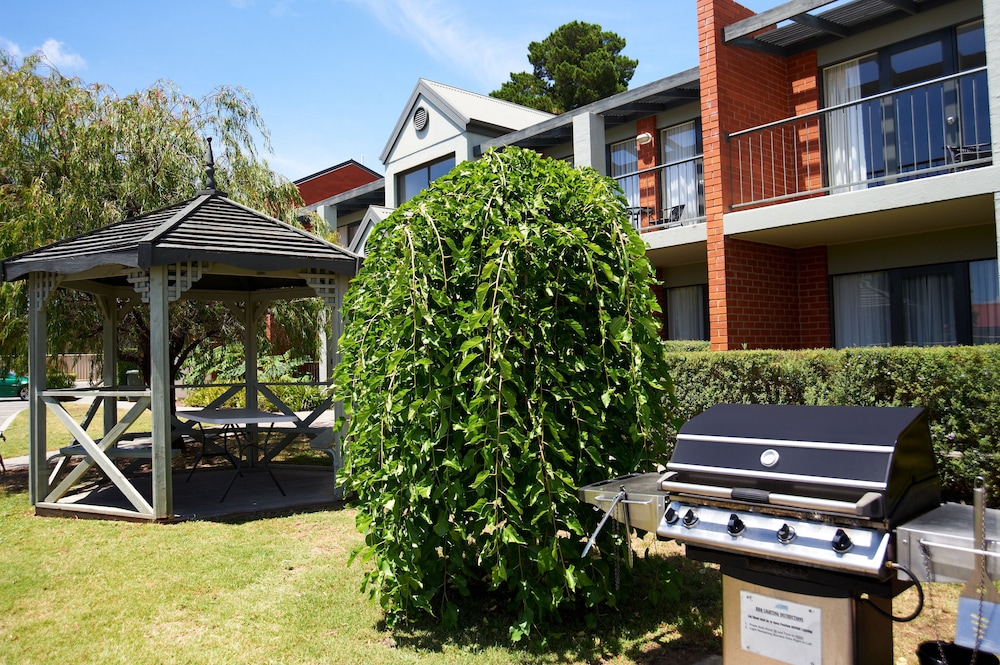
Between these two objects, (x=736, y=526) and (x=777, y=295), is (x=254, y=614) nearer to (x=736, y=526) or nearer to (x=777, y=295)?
(x=736, y=526)

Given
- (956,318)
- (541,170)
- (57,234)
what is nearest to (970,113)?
(956,318)

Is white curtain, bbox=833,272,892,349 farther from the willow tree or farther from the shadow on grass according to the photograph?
the willow tree

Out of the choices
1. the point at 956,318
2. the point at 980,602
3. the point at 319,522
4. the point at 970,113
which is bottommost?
the point at 319,522

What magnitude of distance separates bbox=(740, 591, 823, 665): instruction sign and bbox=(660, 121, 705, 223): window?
1092cm

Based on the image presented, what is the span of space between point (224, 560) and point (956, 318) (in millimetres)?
10219

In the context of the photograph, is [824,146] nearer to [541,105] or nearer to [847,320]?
[847,320]

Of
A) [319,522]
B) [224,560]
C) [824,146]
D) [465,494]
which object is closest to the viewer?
[465,494]

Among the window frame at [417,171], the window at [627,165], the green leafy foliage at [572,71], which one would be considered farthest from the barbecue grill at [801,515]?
the green leafy foliage at [572,71]

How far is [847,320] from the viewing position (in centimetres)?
1157

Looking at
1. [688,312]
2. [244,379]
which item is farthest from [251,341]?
[244,379]

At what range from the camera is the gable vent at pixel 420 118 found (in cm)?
2039

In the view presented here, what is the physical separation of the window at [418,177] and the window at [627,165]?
5525mm

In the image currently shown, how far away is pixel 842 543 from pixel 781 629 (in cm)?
59

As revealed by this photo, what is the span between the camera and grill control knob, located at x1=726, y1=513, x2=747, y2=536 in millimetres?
2785
